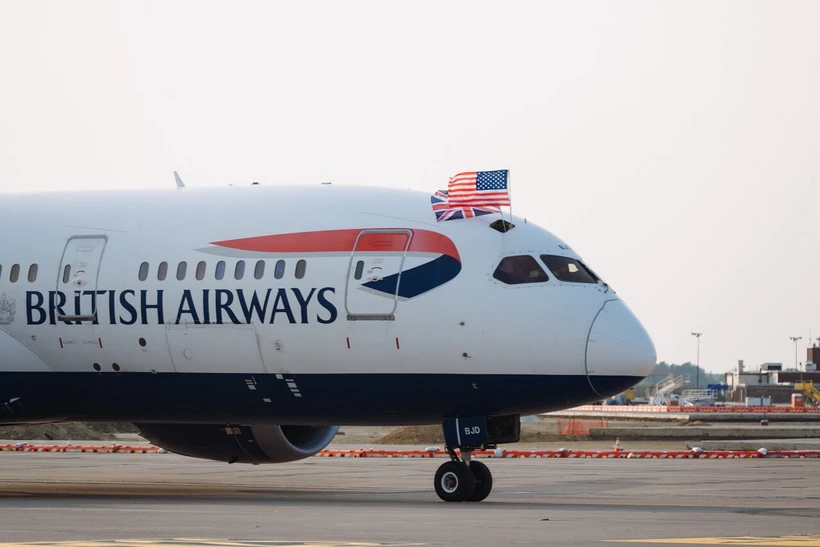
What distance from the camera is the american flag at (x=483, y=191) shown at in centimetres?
2377

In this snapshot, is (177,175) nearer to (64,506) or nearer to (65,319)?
(65,319)

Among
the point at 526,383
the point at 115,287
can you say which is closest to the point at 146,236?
the point at 115,287

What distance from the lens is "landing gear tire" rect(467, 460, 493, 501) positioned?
2280 cm

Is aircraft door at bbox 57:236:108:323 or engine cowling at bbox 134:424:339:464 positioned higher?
aircraft door at bbox 57:236:108:323

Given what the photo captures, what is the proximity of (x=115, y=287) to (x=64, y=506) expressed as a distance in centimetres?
453

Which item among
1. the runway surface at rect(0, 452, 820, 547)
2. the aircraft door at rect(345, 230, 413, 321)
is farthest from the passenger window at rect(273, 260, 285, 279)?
the runway surface at rect(0, 452, 820, 547)

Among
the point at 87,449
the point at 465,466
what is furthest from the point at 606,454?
the point at 465,466

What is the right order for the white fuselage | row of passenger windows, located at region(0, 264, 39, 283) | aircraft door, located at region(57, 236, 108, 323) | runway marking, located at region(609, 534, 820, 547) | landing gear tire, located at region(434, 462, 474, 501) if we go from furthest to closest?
row of passenger windows, located at region(0, 264, 39, 283) → aircraft door, located at region(57, 236, 108, 323) → landing gear tire, located at region(434, 462, 474, 501) → the white fuselage → runway marking, located at region(609, 534, 820, 547)

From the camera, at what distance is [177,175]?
27297mm

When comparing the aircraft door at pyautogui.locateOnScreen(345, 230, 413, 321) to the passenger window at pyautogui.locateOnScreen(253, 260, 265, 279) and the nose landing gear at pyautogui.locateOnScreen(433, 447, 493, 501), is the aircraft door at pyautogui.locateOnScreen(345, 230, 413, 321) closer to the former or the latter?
the passenger window at pyautogui.locateOnScreen(253, 260, 265, 279)

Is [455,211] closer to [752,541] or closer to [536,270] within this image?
[536,270]

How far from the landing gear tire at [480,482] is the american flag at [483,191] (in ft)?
13.4

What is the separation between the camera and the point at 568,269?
23000 mm

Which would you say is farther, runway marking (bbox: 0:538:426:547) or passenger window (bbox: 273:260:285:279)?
passenger window (bbox: 273:260:285:279)
